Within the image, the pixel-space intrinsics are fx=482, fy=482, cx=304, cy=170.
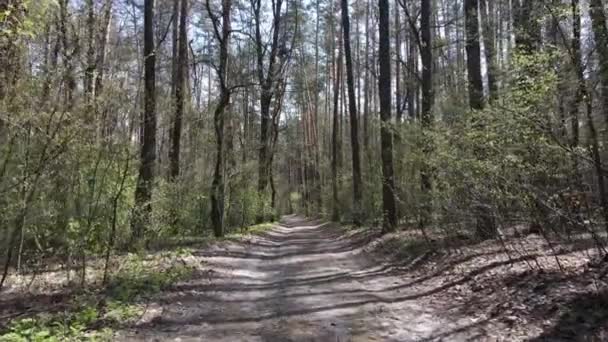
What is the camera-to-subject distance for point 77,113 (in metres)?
6.64

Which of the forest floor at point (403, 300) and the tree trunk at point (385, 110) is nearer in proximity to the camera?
the forest floor at point (403, 300)

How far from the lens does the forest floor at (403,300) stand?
208 inches

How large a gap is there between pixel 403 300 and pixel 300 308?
5.14ft

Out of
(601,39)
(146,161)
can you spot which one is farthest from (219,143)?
(601,39)

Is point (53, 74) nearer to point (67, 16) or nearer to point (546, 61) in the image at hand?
point (67, 16)

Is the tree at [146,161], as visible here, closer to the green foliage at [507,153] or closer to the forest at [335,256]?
the forest at [335,256]

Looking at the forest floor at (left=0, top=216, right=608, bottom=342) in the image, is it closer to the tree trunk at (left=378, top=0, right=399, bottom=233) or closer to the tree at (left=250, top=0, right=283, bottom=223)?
the tree trunk at (left=378, top=0, right=399, bottom=233)

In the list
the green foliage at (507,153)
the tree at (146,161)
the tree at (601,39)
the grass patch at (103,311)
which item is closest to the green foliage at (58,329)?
the grass patch at (103,311)

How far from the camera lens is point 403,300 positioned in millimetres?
7062

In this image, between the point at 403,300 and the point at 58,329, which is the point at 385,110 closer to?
the point at 403,300

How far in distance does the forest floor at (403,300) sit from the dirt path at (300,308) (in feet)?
0.05

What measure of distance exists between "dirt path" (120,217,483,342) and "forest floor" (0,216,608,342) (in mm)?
14

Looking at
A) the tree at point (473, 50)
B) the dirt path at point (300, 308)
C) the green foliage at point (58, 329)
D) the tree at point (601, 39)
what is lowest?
the dirt path at point (300, 308)

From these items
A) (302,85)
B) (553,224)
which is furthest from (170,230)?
(302,85)
